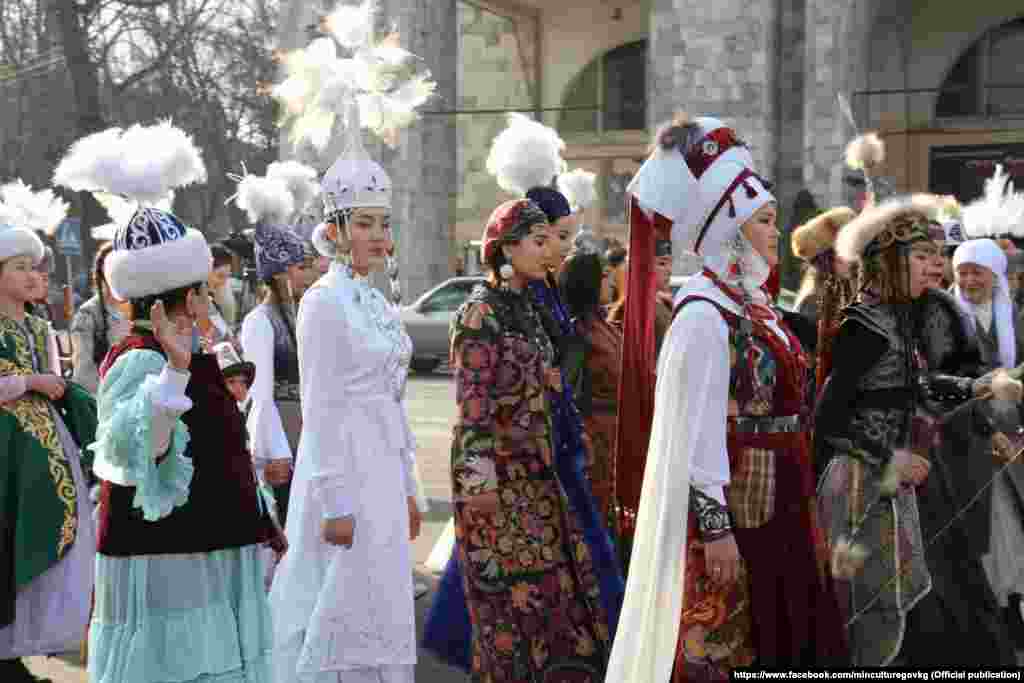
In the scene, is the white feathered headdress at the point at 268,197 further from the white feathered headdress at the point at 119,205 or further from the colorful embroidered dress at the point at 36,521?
the white feathered headdress at the point at 119,205

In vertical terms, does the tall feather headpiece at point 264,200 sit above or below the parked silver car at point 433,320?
above

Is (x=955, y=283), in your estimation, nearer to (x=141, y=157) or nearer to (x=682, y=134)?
(x=682, y=134)

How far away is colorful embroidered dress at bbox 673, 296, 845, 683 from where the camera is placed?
13.0 ft

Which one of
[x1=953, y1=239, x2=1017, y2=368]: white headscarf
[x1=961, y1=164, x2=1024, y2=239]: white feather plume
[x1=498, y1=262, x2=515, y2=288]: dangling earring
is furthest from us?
[x1=961, y1=164, x2=1024, y2=239]: white feather plume

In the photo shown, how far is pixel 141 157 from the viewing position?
15.8 feet

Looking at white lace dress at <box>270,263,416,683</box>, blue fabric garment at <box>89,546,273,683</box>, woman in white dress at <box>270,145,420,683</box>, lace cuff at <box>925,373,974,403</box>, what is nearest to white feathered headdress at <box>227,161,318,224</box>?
woman in white dress at <box>270,145,420,683</box>

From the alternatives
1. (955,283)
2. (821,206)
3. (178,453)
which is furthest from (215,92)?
(178,453)

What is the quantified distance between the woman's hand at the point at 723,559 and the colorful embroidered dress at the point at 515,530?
1.24 m

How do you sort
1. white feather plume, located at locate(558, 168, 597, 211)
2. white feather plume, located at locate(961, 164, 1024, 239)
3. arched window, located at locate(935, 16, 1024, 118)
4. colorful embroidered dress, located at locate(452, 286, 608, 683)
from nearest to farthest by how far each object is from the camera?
colorful embroidered dress, located at locate(452, 286, 608, 683) < white feather plume, located at locate(961, 164, 1024, 239) < white feather plume, located at locate(558, 168, 597, 211) < arched window, located at locate(935, 16, 1024, 118)

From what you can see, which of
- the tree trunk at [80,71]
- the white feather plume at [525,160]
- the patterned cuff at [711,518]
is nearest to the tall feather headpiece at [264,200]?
the white feather plume at [525,160]

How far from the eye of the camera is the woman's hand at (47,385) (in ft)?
18.8

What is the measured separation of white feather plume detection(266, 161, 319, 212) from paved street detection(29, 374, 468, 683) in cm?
226

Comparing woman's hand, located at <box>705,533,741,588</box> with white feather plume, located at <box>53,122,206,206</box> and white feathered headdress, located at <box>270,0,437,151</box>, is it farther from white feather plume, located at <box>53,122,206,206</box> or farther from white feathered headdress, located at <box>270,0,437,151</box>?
white feathered headdress, located at <box>270,0,437,151</box>

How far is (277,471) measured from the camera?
6.64 metres
